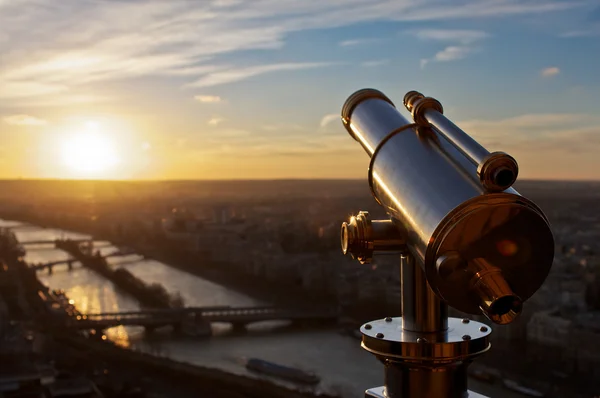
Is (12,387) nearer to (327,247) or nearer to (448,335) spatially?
(448,335)

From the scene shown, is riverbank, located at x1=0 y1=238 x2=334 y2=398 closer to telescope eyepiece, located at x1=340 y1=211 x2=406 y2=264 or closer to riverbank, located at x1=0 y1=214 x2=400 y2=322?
riverbank, located at x1=0 y1=214 x2=400 y2=322

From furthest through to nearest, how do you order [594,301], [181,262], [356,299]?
1. [181,262]
2. [356,299]
3. [594,301]

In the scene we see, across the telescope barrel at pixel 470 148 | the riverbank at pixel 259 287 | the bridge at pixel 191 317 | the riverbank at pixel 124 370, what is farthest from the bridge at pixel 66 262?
the telescope barrel at pixel 470 148

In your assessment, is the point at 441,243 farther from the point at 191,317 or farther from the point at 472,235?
the point at 191,317

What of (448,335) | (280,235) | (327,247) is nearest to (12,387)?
(448,335)

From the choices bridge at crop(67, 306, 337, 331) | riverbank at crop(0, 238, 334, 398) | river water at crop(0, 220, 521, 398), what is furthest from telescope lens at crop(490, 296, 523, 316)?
bridge at crop(67, 306, 337, 331)

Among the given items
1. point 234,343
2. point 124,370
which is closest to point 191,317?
point 234,343

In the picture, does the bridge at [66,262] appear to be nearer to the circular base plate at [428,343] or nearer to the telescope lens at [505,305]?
the circular base plate at [428,343]
